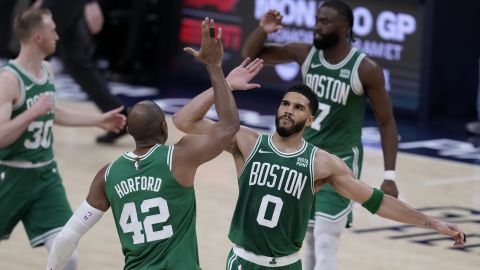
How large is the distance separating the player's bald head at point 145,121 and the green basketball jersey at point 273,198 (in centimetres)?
65

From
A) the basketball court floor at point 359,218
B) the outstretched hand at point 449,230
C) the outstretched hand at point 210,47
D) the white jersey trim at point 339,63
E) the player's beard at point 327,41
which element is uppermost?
the outstretched hand at point 210,47

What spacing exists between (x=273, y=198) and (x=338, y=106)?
170 cm

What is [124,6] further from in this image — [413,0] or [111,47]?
[413,0]

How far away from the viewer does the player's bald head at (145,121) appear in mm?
5996

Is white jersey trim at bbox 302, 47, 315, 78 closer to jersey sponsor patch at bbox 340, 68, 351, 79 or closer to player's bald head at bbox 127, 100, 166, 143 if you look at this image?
jersey sponsor patch at bbox 340, 68, 351, 79

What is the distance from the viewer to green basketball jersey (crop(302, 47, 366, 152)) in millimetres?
7918

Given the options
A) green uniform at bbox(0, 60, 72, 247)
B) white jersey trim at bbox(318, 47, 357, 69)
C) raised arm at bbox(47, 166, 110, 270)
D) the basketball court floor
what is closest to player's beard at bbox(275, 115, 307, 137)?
raised arm at bbox(47, 166, 110, 270)

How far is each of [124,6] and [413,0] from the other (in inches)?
175

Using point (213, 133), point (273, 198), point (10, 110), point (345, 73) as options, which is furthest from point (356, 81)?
point (10, 110)

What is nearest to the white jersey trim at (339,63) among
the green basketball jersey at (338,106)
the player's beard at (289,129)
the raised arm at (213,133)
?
the green basketball jersey at (338,106)

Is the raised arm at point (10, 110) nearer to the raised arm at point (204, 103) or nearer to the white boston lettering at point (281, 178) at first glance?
the raised arm at point (204, 103)

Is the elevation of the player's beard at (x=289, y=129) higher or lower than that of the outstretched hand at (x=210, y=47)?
lower

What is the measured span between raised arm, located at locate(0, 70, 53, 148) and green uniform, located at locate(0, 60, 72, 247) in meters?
0.07

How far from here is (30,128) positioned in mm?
7762
